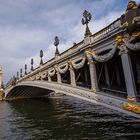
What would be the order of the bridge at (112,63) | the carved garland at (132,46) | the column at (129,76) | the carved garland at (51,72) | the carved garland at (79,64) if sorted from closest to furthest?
the carved garland at (132,46)
the bridge at (112,63)
the column at (129,76)
the carved garland at (79,64)
the carved garland at (51,72)

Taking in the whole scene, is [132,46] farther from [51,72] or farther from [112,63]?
[51,72]

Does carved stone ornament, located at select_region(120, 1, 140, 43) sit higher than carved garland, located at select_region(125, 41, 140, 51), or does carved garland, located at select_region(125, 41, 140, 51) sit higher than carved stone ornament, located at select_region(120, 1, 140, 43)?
carved stone ornament, located at select_region(120, 1, 140, 43)

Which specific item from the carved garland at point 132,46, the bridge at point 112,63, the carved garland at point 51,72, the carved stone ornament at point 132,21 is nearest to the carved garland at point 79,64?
the bridge at point 112,63

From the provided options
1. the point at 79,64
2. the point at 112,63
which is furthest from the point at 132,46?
the point at 79,64

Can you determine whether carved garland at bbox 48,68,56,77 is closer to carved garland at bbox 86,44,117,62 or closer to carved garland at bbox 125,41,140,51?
carved garland at bbox 86,44,117,62

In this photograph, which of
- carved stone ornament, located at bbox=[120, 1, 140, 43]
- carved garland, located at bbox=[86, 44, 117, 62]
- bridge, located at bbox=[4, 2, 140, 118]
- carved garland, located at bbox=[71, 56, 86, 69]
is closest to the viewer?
carved stone ornament, located at bbox=[120, 1, 140, 43]

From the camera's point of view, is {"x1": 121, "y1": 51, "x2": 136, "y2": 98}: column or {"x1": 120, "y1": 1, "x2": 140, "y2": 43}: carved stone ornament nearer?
{"x1": 120, "y1": 1, "x2": 140, "y2": 43}: carved stone ornament

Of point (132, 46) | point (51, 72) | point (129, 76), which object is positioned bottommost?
point (129, 76)

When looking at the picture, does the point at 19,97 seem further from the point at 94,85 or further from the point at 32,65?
the point at 94,85

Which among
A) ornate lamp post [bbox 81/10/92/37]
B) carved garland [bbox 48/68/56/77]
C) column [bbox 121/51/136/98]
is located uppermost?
ornate lamp post [bbox 81/10/92/37]

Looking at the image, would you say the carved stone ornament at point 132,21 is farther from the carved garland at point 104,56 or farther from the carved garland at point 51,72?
the carved garland at point 51,72

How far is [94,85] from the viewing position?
1980cm

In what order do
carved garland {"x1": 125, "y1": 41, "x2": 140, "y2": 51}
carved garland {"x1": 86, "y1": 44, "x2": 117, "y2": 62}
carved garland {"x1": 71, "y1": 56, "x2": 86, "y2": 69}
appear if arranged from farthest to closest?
carved garland {"x1": 71, "y1": 56, "x2": 86, "y2": 69} < carved garland {"x1": 86, "y1": 44, "x2": 117, "y2": 62} < carved garland {"x1": 125, "y1": 41, "x2": 140, "y2": 51}

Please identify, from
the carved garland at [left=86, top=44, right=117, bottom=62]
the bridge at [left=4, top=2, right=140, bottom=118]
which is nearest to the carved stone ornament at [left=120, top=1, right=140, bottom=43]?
the bridge at [left=4, top=2, right=140, bottom=118]
